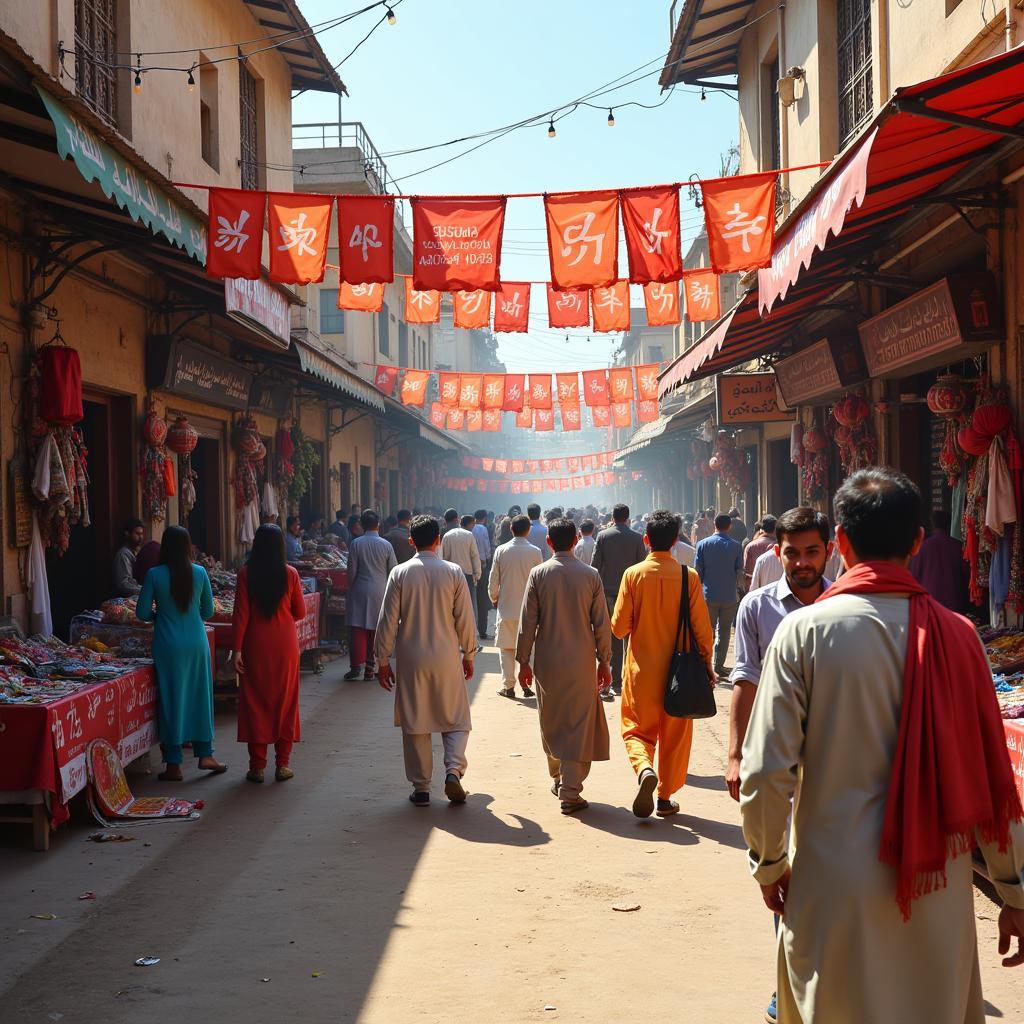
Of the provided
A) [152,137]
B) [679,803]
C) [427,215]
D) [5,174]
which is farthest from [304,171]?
[679,803]

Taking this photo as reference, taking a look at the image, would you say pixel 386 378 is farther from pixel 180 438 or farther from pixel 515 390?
pixel 180 438

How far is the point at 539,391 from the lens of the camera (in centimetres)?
2406

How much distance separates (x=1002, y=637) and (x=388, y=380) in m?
18.7

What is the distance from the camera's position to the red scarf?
247cm


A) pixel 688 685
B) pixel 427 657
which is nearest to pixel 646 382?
pixel 427 657

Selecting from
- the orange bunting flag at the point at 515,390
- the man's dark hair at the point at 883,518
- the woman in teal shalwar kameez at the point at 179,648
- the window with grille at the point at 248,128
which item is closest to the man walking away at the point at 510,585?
the woman in teal shalwar kameez at the point at 179,648

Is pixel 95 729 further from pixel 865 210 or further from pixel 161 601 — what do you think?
pixel 865 210

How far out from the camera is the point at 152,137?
11.0 m

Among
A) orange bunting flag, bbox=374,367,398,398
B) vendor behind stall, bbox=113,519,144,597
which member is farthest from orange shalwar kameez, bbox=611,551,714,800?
orange bunting flag, bbox=374,367,398,398

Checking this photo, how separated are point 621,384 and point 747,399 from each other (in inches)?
362

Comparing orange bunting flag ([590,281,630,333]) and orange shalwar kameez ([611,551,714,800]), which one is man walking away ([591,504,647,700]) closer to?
orange shalwar kameez ([611,551,714,800])

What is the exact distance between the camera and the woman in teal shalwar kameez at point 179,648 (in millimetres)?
7402

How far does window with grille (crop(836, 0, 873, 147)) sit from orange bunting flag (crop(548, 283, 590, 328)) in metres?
5.74

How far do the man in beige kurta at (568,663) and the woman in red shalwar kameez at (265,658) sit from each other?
5.38ft
